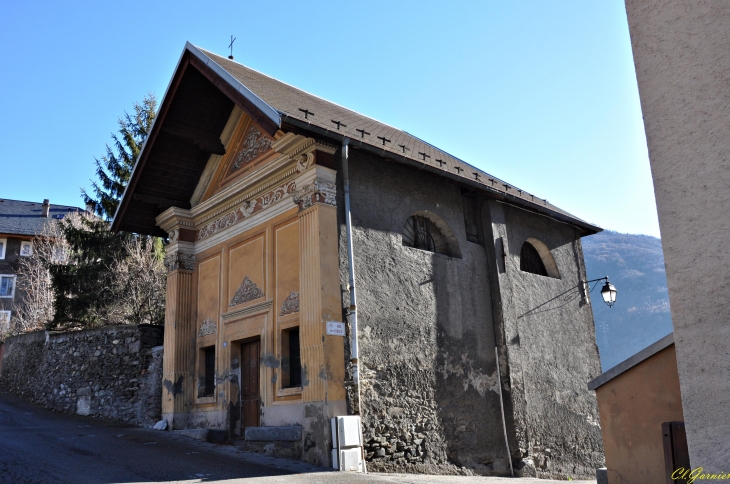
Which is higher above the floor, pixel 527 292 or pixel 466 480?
pixel 527 292

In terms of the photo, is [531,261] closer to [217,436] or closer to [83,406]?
[217,436]

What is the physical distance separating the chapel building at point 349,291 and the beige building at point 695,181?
6037mm

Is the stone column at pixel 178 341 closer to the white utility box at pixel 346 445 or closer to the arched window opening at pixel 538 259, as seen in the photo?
the white utility box at pixel 346 445

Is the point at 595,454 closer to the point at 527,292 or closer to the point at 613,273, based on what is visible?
the point at 527,292

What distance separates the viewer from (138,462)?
9305mm

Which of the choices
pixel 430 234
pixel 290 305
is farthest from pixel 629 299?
pixel 290 305

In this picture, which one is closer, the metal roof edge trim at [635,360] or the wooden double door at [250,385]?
the metal roof edge trim at [635,360]

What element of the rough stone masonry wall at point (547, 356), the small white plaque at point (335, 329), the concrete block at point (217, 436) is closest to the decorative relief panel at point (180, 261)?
the concrete block at point (217, 436)

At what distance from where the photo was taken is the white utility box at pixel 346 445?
938 centimetres

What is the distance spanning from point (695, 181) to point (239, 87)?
8.06m

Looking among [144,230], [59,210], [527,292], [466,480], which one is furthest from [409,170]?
[59,210]

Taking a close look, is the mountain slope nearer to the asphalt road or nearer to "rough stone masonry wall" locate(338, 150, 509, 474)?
"rough stone masonry wall" locate(338, 150, 509, 474)

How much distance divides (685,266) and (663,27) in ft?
6.47

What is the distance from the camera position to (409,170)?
40.7 feet
